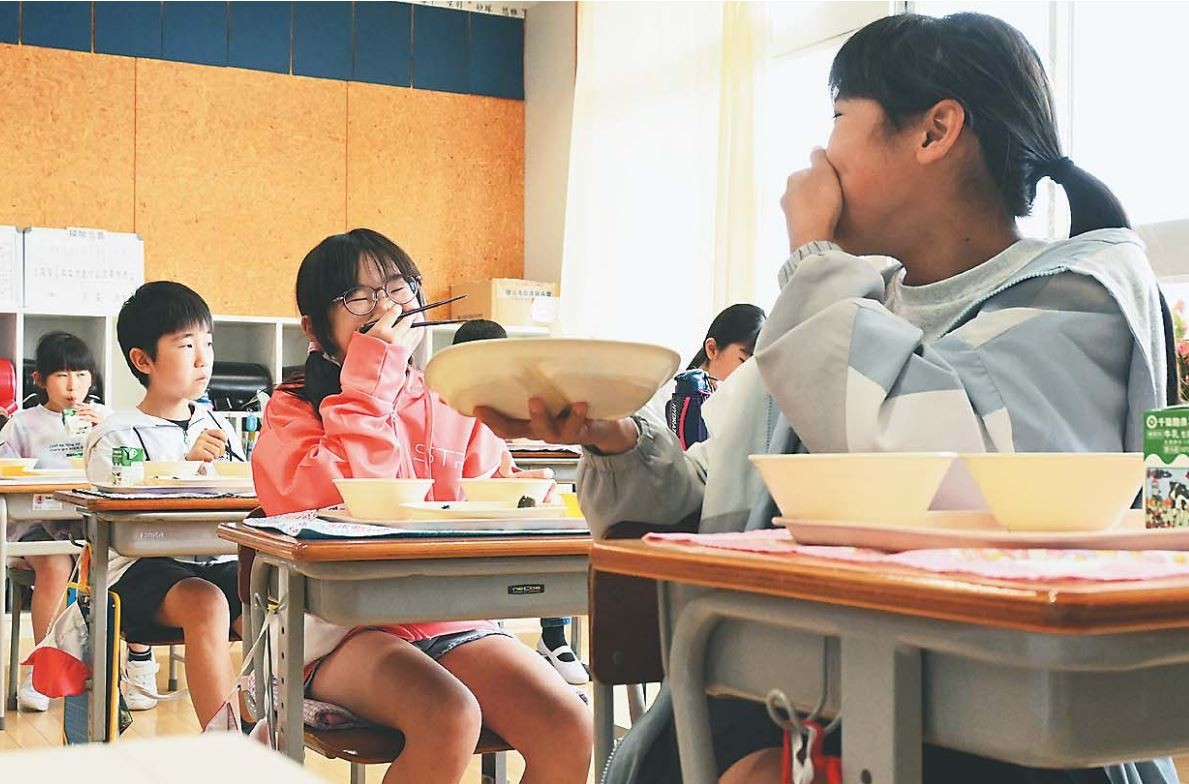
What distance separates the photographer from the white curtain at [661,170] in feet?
19.4

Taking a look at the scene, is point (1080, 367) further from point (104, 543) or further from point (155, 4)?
point (155, 4)

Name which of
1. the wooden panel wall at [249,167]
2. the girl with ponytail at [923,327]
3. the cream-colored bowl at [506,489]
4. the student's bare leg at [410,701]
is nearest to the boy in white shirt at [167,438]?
the student's bare leg at [410,701]

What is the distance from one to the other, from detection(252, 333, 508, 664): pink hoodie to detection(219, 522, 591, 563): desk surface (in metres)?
0.44

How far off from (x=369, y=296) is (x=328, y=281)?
79 mm

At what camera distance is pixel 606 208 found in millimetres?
6793

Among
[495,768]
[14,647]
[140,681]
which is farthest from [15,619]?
[495,768]

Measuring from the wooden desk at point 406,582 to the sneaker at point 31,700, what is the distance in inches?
102

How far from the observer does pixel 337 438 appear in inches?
91.2

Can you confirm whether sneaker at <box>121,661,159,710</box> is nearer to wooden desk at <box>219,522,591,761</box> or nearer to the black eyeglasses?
the black eyeglasses

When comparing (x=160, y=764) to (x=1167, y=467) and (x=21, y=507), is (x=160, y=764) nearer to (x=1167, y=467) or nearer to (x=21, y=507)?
(x=1167, y=467)

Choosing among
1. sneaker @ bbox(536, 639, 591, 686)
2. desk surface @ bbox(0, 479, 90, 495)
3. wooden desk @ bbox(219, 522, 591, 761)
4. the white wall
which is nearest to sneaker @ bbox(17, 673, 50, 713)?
desk surface @ bbox(0, 479, 90, 495)

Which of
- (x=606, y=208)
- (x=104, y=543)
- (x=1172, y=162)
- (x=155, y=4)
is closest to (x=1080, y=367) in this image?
(x=104, y=543)

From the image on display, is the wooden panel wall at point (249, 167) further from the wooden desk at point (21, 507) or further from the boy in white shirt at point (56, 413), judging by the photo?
the wooden desk at point (21, 507)

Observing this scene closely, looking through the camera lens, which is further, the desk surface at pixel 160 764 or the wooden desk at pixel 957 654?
the wooden desk at pixel 957 654
